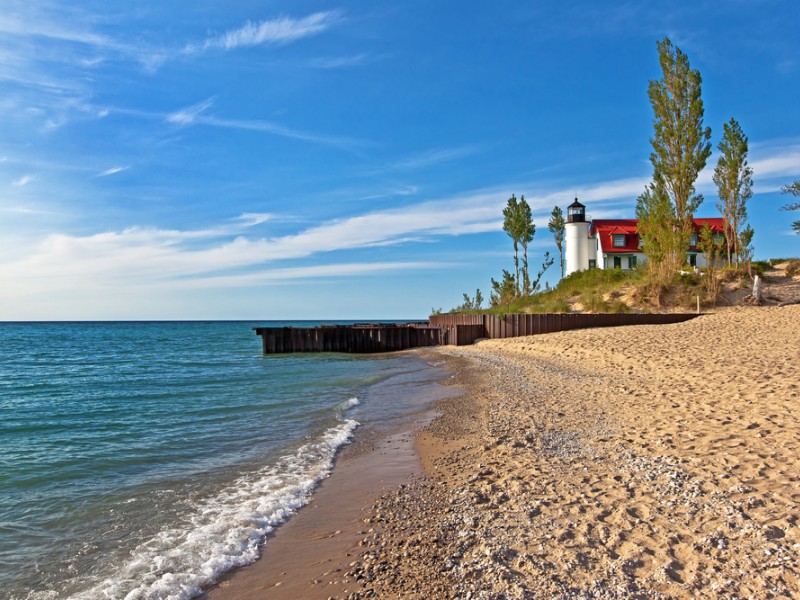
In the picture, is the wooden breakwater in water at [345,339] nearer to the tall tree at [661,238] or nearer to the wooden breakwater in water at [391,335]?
the wooden breakwater in water at [391,335]

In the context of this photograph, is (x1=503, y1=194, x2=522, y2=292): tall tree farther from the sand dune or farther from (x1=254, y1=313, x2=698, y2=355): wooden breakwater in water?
the sand dune

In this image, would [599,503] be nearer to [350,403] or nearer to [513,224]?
[350,403]

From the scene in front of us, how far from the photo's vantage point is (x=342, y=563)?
488 cm

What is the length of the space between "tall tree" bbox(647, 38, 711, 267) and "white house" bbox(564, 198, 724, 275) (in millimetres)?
13253

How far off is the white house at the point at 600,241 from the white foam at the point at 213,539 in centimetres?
4534

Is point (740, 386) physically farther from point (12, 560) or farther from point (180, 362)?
point (180, 362)

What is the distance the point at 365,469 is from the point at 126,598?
12.9 ft

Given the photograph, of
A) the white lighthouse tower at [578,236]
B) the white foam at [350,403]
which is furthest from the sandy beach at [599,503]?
the white lighthouse tower at [578,236]

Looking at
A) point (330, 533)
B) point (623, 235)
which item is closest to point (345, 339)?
point (623, 235)

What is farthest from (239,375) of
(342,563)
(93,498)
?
(342,563)

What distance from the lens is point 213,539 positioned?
576cm

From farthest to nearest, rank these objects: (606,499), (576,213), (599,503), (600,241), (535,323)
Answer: (576,213) → (600,241) → (535,323) → (606,499) → (599,503)

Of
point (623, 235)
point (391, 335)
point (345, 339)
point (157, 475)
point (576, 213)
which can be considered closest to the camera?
point (157, 475)

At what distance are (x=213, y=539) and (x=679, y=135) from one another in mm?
37842
